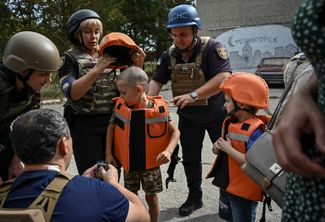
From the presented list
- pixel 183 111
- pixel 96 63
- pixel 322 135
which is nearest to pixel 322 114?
pixel 322 135

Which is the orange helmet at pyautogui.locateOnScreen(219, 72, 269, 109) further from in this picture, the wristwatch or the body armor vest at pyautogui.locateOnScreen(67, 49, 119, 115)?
the body armor vest at pyautogui.locateOnScreen(67, 49, 119, 115)

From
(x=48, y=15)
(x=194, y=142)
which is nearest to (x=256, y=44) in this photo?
(x=48, y=15)

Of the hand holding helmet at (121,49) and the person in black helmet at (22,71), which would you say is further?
the hand holding helmet at (121,49)

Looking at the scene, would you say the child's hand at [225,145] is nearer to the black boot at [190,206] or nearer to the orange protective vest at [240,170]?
the orange protective vest at [240,170]

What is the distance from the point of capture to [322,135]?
105 centimetres

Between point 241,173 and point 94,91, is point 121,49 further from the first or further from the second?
point 241,173

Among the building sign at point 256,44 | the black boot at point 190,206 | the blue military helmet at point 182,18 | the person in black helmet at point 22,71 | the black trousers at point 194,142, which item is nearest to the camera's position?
the person in black helmet at point 22,71

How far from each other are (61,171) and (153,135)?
55.6 inches

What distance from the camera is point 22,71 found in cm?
272

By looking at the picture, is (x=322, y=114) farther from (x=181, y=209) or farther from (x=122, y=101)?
(x=181, y=209)

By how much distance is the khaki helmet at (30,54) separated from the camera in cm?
272

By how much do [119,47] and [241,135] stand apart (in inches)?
48.9

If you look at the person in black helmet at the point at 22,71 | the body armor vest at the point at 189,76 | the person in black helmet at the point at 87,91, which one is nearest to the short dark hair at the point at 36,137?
the person in black helmet at the point at 22,71

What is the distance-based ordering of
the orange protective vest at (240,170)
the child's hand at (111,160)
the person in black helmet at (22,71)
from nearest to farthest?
the person in black helmet at (22,71)
the orange protective vest at (240,170)
the child's hand at (111,160)
